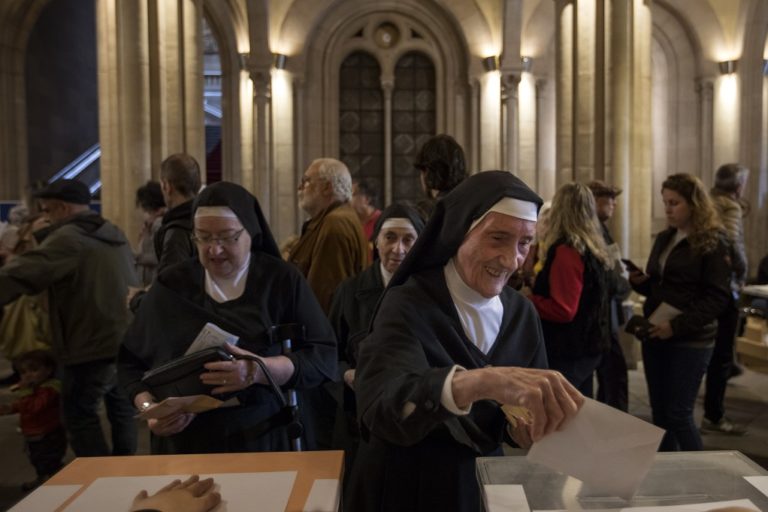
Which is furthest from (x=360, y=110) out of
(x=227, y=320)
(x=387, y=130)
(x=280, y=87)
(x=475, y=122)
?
(x=227, y=320)

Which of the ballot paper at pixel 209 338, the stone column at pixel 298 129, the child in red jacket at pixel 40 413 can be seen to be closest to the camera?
the ballot paper at pixel 209 338

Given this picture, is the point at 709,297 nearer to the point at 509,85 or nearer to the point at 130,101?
the point at 130,101

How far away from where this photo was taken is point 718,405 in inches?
197

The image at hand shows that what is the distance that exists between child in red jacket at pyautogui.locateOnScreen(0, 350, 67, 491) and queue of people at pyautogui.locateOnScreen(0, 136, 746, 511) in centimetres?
3

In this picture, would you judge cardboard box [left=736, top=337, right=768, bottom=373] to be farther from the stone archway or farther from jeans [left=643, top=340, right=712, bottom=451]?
the stone archway

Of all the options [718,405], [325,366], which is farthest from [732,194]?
[325,366]

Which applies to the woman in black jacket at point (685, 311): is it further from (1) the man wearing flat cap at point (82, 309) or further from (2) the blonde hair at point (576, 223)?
Answer: (1) the man wearing flat cap at point (82, 309)

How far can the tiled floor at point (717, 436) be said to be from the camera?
167 inches

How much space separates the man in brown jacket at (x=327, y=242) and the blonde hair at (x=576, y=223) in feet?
3.32

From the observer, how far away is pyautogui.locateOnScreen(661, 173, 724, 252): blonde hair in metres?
3.59

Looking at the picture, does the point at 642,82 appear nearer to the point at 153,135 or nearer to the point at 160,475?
the point at 153,135

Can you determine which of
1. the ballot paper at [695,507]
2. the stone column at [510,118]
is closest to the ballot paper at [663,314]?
the ballot paper at [695,507]

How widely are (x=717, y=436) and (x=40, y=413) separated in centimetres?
457

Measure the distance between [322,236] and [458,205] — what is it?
187 centimetres
